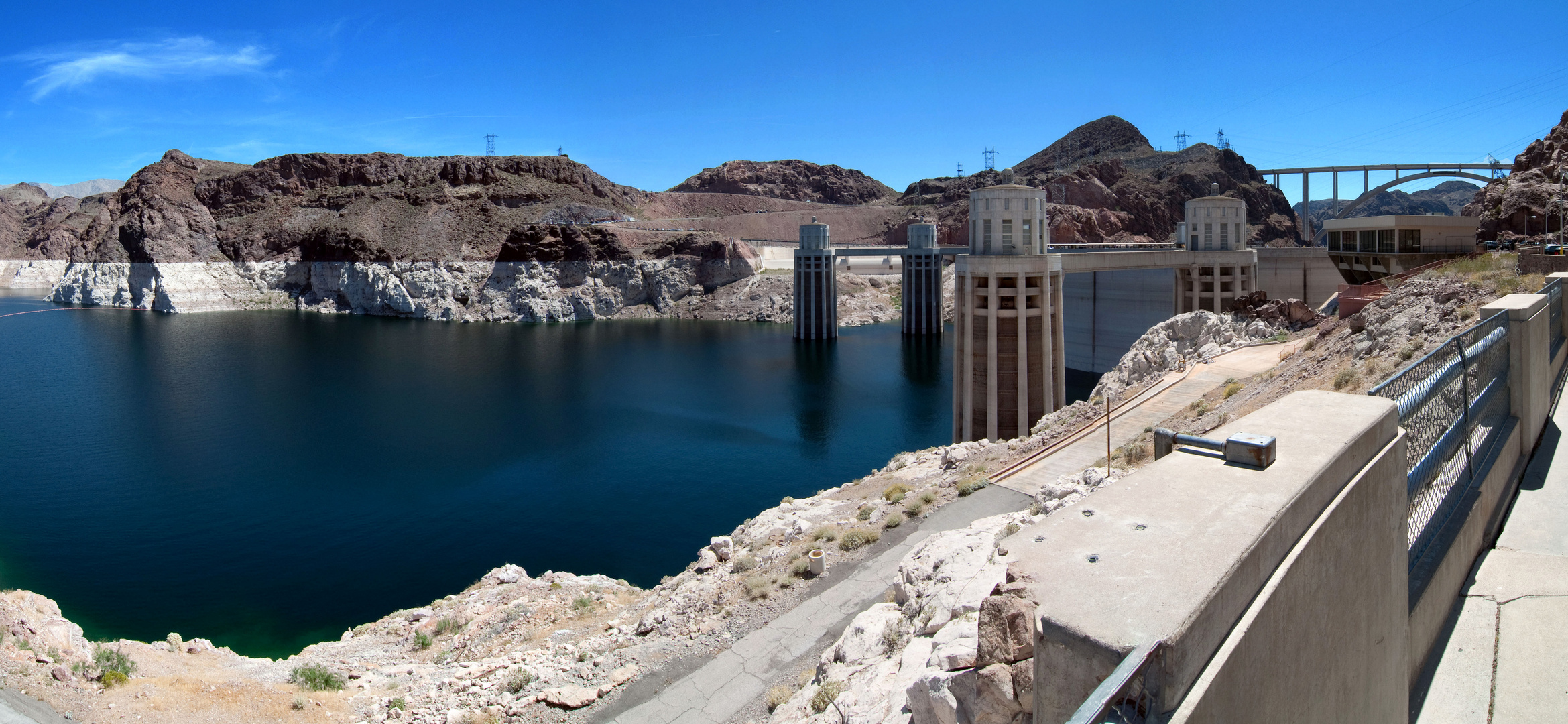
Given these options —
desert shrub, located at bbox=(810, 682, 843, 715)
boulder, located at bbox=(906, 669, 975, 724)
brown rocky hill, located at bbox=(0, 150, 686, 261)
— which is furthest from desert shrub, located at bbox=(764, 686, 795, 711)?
brown rocky hill, located at bbox=(0, 150, 686, 261)

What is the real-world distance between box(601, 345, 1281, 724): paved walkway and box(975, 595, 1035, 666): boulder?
600 centimetres

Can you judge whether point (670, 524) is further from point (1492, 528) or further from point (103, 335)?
point (103, 335)

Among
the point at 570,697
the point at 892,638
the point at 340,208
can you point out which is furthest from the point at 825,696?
the point at 340,208

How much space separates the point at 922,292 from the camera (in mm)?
80312

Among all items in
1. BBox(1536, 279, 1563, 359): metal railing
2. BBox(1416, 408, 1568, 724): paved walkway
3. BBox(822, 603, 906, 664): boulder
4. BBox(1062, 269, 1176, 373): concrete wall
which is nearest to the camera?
BBox(1416, 408, 1568, 724): paved walkway

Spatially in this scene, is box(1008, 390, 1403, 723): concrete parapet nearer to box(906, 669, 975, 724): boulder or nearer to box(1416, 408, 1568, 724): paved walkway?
box(906, 669, 975, 724): boulder

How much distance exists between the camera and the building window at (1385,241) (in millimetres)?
35062

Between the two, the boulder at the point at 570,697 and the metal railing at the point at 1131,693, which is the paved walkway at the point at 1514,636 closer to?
the metal railing at the point at 1131,693

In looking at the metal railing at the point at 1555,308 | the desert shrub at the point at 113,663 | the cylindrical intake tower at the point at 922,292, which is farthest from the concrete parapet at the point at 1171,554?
the cylindrical intake tower at the point at 922,292

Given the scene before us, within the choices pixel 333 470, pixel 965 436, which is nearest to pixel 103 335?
pixel 333 470

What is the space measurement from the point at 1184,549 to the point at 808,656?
7211mm

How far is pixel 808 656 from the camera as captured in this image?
10.4 meters

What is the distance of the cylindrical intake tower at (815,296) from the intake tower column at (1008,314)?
4649 centimetres

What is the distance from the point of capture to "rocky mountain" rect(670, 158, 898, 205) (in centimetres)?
17900
